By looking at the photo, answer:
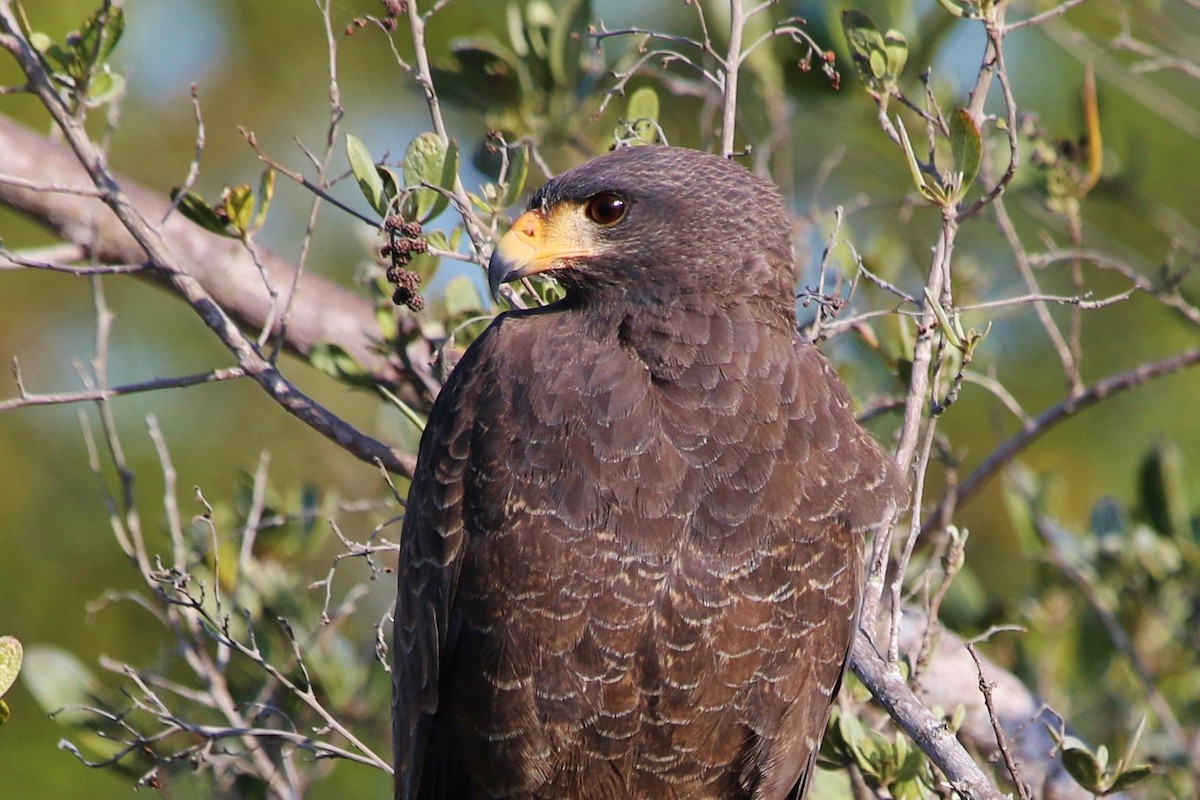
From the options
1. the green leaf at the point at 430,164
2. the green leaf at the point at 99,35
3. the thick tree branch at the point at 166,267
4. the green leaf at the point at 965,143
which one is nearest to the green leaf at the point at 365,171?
the green leaf at the point at 430,164

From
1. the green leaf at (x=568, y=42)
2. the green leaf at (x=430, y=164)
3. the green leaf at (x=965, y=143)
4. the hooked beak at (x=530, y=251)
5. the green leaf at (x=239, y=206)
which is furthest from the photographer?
the green leaf at (x=568, y=42)

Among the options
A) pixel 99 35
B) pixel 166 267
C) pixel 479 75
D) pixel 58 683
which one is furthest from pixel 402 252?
pixel 58 683

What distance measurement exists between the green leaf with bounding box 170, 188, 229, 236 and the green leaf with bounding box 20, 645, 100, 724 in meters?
1.45

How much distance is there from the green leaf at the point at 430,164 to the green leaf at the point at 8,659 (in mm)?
1418

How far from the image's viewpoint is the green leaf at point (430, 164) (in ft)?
12.0

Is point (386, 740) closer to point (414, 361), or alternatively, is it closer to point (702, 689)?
point (414, 361)

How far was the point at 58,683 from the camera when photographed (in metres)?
4.49

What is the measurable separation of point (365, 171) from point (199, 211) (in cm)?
63

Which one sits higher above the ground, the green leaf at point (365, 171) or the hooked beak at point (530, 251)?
the green leaf at point (365, 171)

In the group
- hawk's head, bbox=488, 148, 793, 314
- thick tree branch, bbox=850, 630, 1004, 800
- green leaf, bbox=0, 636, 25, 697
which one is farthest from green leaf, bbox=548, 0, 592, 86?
green leaf, bbox=0, 636, 25, 697

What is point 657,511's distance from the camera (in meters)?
3.38

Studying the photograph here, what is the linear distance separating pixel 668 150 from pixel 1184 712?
291 centimetres

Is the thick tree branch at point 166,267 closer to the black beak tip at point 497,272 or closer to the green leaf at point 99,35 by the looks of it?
the green leaf at point 99,35

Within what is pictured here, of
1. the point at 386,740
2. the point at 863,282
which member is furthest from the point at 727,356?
the point at 386,740
